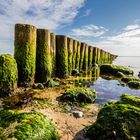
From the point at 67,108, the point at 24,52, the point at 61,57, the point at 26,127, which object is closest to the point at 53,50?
the point at 61,57

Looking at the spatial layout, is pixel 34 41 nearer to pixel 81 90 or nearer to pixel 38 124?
pixel 81 90

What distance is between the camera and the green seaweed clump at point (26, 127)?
486cm

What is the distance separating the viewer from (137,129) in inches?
252

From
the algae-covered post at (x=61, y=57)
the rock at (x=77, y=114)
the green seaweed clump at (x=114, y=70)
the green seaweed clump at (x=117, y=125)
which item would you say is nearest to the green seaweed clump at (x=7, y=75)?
the rock at (x=77, y=114)

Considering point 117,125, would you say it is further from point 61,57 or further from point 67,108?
point 61,57

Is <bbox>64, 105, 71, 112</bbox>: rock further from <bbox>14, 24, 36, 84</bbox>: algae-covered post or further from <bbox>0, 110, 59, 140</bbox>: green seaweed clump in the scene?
<bbox>0, 110, 59, 140</bbox>: green seaweed clump

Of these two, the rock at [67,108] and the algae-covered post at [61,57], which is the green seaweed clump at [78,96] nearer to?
the rock at [67,108]

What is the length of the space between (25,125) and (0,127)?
1.46 ft

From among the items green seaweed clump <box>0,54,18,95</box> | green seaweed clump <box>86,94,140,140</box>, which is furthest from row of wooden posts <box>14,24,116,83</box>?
green seaweed clump <box>86,94,140,140</box>

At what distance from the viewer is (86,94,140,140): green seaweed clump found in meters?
6.28

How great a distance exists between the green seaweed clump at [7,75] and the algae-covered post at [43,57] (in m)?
2.78

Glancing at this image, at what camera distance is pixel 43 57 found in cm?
1431

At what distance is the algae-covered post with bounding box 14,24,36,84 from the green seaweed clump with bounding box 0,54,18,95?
3.63 ft

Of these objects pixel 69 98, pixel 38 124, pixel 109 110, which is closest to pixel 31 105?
pixel 69 98
